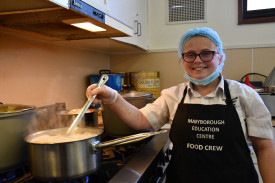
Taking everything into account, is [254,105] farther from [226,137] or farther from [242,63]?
[242,63]

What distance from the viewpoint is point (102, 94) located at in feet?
2.81

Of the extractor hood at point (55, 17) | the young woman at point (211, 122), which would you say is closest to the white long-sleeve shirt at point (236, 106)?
the young woman at point (211, 122)

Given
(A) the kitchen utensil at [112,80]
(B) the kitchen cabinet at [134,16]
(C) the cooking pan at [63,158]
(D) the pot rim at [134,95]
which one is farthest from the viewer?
(A) the kitchen utensil at [112,80]

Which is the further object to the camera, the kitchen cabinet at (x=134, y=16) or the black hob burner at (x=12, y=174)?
the kitchen cabinet at (x=134, y=16)

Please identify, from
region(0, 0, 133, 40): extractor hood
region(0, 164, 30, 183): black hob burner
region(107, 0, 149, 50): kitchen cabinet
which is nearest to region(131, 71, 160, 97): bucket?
region(107, 0, 149, 50): kitchen cabinet

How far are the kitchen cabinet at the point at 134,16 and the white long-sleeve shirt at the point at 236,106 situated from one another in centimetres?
55

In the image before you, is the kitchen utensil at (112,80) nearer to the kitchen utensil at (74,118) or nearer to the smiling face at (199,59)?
the kitchen utensil at (74,118)

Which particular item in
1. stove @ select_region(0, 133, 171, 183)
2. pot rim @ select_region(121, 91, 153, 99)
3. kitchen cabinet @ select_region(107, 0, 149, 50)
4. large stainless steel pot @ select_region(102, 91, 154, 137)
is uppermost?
kitchen cabinet @ select_region(107, 0, 149, 50)

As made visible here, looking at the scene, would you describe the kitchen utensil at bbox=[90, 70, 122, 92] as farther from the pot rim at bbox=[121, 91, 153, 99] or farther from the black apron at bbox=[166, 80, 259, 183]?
the black apron at bbox=[166, 80, 259, 183]

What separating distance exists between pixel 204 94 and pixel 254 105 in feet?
0.62

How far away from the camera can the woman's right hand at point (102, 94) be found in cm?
82

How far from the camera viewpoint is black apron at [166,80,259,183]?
0.86m

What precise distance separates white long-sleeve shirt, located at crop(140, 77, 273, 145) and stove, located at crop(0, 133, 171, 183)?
0.12 m

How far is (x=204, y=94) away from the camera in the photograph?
975 millimetres
